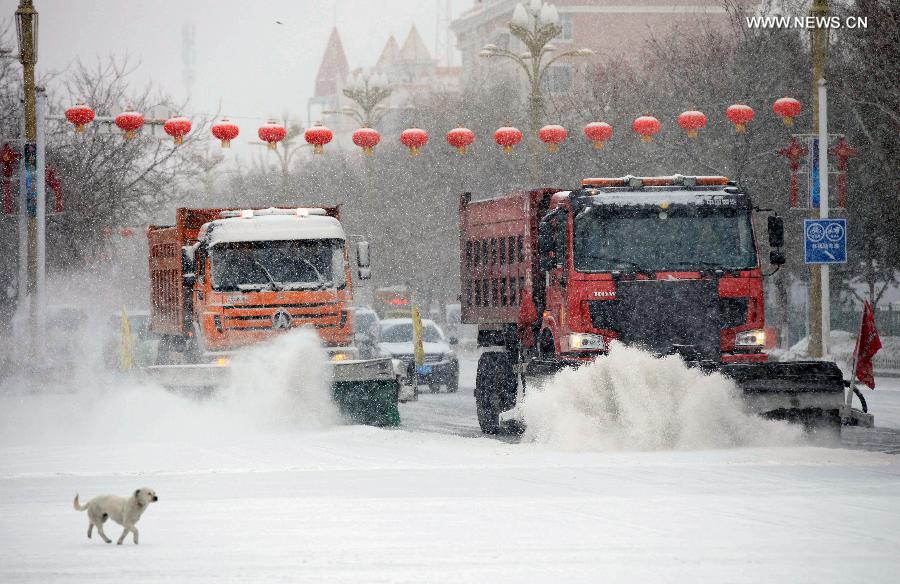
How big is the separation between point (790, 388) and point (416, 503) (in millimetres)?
6120

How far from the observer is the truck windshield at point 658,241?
61.9ft

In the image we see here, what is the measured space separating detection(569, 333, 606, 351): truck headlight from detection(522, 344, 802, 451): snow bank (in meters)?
0.44

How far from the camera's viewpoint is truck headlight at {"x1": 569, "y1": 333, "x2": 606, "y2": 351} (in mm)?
18812

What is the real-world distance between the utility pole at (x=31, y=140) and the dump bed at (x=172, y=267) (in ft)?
27.2

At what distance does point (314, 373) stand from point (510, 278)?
289cm

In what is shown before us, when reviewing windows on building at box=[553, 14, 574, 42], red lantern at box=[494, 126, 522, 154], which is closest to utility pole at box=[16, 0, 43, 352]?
red lantern at box=[494, 126, 522, 154]

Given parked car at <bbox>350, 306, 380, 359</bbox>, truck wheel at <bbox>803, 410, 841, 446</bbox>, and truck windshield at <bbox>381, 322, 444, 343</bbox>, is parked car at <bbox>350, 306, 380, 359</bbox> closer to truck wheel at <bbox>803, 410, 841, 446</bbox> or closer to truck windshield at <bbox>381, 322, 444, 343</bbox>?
truck windshield at <bbox>381, 322, 444, 343</bbox>

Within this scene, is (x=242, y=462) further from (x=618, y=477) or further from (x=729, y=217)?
(x=729, y=217)

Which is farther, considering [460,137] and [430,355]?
[430,355]

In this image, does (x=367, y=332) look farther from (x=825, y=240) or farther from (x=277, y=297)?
(x=277, y=297)

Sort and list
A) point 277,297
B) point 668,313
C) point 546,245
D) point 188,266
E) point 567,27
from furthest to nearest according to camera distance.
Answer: point 567,27
point 188,266
point 277,297
point 546,245
point 668,313

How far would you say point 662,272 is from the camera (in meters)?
18.8

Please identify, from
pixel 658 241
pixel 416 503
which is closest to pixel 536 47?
pixel 658 241

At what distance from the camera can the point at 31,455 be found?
60.4 ft
